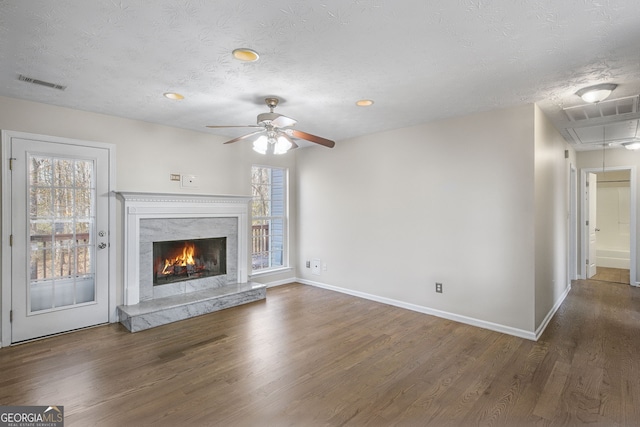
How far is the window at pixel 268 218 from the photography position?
5461 mm

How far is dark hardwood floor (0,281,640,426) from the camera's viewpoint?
2115 mm

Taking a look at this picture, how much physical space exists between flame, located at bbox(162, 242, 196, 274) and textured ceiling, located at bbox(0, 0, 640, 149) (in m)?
1.98

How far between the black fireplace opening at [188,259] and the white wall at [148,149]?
50cm

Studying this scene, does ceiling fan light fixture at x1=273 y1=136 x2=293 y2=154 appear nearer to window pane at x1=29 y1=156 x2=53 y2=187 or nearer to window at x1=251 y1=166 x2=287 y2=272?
window at x1=251 y1=166 x2=287 y2=272

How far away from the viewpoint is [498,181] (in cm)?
353

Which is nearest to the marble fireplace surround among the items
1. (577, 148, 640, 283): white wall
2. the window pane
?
the window pane

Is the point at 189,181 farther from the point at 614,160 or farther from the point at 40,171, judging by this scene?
the point at 614,160

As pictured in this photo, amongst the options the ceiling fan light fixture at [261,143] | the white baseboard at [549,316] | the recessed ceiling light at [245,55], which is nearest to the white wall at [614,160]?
the white baseboard at [549,316]

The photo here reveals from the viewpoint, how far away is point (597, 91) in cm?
283

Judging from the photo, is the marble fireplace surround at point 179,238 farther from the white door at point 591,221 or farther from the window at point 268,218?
the white door at point 591,221

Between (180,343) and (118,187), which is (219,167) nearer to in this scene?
(118,187)

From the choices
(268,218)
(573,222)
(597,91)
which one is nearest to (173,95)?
(268,218)

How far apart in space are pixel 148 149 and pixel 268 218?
7.22 ft

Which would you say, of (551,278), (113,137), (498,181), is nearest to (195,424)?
(113,137)
